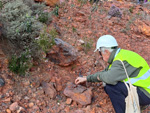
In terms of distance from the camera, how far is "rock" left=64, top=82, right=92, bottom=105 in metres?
2.94

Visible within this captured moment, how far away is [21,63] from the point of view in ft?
9.77

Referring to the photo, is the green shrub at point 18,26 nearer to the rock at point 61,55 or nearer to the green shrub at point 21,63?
the green shrub at point 21,63

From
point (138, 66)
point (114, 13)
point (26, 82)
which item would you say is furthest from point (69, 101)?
point (114, 13)

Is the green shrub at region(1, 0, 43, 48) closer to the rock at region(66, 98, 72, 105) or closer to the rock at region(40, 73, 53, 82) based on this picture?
the rock at region(40, 73, 53, 82)

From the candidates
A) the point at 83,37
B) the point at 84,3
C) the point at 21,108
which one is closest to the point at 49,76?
the point at 21,108

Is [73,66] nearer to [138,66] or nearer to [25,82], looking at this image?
[25,82]

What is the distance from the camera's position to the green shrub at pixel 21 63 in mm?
2962

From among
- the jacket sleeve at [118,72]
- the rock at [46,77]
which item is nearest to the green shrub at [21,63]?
the rock at [46,77]

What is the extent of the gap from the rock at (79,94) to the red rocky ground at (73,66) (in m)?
0.08

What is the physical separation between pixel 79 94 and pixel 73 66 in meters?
0.76

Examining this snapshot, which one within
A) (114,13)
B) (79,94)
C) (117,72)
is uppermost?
(117,72)

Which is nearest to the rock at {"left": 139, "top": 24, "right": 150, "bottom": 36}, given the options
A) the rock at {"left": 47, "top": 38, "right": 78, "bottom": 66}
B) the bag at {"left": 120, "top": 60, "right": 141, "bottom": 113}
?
the rock at {"left": 47, "top": 38, "right": 78, "bottom": 66}

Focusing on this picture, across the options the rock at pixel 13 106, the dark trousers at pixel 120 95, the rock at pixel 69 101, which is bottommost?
the rock at pixel 69 101

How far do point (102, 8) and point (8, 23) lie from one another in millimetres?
3817
